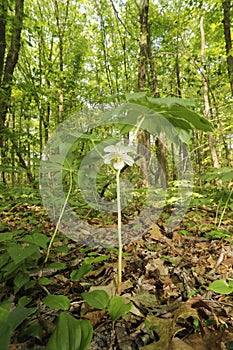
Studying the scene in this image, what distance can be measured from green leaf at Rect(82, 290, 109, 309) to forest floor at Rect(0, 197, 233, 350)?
9 centimetres

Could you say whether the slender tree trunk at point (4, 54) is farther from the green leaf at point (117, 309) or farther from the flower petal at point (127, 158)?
the green leaf at point (117, 309)

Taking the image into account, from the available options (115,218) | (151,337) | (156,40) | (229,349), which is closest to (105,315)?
(151,337)

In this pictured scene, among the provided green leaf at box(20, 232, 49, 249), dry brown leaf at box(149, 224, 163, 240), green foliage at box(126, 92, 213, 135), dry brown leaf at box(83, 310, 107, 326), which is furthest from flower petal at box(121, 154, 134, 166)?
dry brown leaf at box(149, 224, 163, 240)

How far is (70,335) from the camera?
0.73 m

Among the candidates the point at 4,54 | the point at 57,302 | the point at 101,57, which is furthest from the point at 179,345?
the point at 101,57

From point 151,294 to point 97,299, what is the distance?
1.25 ft

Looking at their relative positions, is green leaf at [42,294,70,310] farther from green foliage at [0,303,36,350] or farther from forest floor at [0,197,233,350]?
green foliage at [0,303,36,350]

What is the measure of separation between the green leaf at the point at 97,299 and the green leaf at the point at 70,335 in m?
0.12

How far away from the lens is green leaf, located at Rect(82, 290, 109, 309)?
2.86 feet

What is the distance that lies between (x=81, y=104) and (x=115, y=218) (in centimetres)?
659

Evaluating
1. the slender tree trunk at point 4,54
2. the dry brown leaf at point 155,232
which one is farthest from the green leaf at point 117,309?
the slender tree trunk at point 4,54

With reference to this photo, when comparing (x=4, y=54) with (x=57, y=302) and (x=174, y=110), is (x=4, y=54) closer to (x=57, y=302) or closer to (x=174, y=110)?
(x=174, y=110)

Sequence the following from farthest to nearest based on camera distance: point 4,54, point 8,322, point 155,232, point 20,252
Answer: point 4,54
point 155,232
point 20,252
point 8,322

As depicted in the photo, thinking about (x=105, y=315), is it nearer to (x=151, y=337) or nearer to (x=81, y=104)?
(x=151, y=337)
